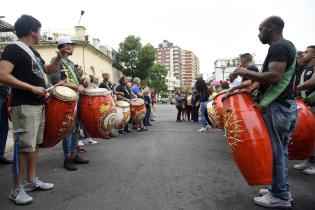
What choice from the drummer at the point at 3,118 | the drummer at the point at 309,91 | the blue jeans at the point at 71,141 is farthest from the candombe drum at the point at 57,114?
the drummer at the point at 309,91

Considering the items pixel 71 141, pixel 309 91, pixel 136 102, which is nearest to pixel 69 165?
pixel 71 141

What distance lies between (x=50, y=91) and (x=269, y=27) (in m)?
2.79

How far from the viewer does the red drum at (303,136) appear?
14.2ft

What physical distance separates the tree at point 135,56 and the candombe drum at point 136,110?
40526 mm

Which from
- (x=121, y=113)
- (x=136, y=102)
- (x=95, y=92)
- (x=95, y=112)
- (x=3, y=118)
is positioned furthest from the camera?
(x=136, y=102)

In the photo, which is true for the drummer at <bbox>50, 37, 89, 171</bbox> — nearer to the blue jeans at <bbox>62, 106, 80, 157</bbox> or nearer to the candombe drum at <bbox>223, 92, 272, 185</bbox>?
the blue jeans at <bbox>62, 106, 80, 157</bbox>

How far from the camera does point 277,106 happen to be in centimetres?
354

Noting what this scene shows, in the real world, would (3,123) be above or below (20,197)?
above

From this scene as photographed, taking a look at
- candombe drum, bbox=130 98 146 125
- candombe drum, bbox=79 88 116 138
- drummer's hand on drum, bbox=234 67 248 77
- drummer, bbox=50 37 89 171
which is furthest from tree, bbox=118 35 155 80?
drummer's hand on drum, bbox=234 67 248 77

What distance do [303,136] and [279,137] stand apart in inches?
39.5

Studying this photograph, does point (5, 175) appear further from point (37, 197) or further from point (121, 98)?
point (121, 98)

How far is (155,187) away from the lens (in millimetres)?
4219

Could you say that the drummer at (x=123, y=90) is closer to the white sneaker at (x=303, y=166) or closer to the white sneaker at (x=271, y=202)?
the white sneaker at (x=303, y=166)

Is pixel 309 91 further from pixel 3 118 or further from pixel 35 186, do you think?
pixel 3 118
